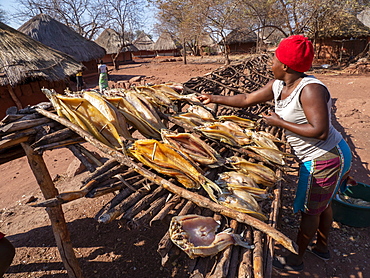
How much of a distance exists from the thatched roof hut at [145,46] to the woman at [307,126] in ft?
104

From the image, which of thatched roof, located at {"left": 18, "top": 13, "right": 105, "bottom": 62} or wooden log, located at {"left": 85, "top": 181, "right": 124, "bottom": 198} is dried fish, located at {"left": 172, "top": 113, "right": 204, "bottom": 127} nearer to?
wooden log, located at {"left": 85, "top": 181, "right": 124, "bottom": 198}

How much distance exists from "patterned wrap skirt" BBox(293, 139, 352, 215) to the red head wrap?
79 cm

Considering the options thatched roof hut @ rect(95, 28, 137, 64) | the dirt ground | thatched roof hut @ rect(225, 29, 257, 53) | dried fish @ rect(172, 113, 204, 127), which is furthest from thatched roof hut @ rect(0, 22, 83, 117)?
thatched roof hut @ rect(225, 29, 257, 53)

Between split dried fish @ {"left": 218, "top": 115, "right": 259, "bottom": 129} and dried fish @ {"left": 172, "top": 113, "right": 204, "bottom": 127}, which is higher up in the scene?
dried fish @ {"left": 172, "top": 113, "right": 204, "bottom": 127}

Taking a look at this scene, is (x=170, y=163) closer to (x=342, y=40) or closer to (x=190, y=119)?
(x=190, y=119)

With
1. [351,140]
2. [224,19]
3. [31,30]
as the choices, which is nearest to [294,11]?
[224,19]

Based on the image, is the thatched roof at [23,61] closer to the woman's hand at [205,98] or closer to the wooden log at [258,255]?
the woman's hand at [205,98]

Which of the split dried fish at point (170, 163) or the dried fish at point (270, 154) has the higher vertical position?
the split dried fish at point (170, 163)

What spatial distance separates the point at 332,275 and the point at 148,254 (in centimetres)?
228

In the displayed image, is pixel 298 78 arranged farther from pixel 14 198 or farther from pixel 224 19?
pixel 224 19

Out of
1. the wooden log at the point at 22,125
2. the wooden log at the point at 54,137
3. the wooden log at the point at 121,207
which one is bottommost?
the wooden log at the point at 121,207

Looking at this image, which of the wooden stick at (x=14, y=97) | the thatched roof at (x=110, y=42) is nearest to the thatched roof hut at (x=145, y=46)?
the thatched roof at (x=110, y=42)

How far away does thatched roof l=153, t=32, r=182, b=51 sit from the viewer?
32.0m

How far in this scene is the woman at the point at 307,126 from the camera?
70.9 inches
